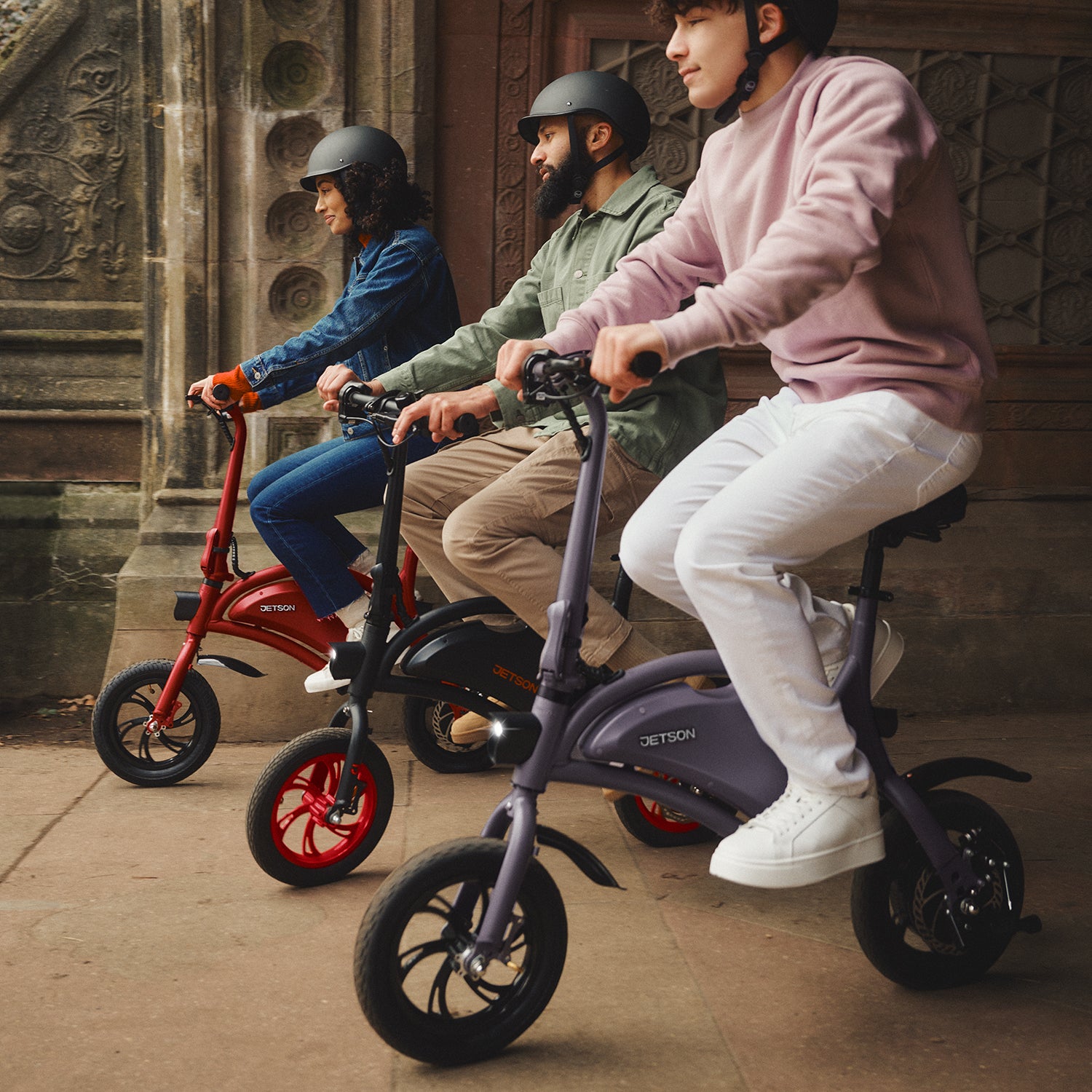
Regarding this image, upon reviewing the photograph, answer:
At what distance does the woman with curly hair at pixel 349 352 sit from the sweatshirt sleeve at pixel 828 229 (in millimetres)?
1938

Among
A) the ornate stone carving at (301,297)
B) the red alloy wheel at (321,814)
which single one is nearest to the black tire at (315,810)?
the red alloy wheel at (321,814)

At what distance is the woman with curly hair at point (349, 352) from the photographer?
393 centimetres

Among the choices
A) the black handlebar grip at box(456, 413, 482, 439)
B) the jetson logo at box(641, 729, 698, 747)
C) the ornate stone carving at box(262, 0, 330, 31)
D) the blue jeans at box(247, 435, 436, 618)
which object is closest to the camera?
the jetson logo at box(641, 729, 698, 747)

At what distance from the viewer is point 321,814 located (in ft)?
10.3

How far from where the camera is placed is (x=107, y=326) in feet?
18.7

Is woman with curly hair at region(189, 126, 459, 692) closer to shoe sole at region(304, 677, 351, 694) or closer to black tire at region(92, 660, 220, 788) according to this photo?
shoe sole at region(304, 677, 351, 694)

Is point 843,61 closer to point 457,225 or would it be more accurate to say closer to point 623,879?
point 623,879

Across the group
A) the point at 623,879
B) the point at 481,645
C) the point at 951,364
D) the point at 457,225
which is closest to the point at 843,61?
the point at 951,364

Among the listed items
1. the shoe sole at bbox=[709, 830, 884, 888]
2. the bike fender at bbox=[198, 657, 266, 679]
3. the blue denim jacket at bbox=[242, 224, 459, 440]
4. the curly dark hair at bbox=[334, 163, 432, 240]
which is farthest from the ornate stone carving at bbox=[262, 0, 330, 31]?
the shoe sole at bbox=[709, 830, 884, 888]

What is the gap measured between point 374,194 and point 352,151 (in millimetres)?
161

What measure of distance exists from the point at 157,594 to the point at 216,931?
2193 mm

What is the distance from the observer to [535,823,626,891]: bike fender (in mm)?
2248

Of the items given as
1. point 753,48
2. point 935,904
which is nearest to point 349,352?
point 753,48

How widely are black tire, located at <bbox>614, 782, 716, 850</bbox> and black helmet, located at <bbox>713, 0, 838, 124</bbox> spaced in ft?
6.21
